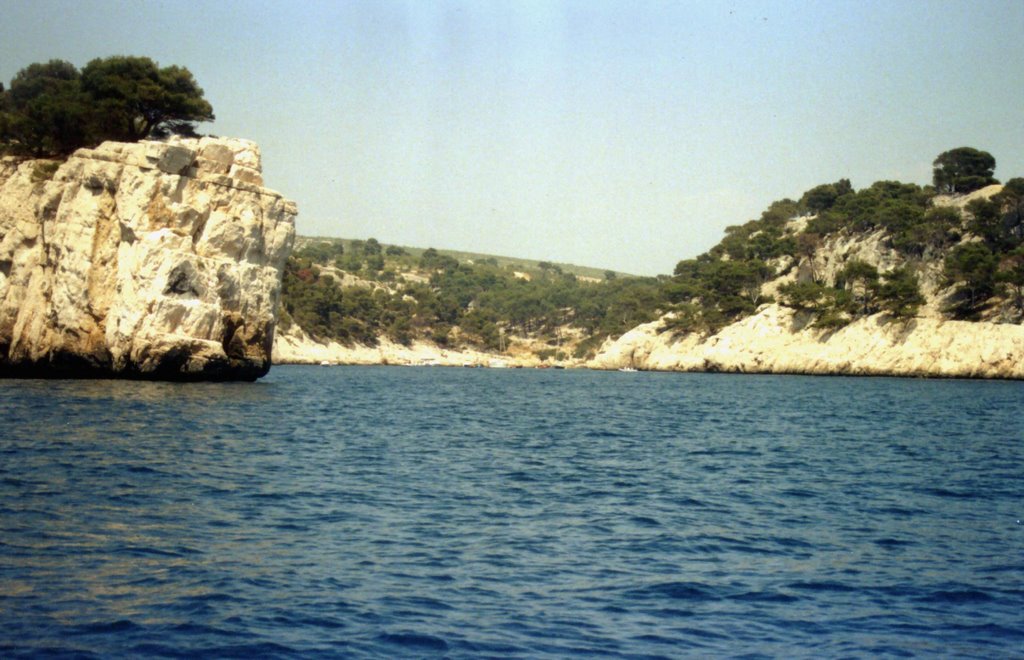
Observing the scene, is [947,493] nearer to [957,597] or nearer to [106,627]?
[957,597]

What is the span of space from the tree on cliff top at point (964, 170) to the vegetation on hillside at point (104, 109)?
85763mm

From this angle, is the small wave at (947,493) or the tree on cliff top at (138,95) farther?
the tree on cliff top at (138,95)

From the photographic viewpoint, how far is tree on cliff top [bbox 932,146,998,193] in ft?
341

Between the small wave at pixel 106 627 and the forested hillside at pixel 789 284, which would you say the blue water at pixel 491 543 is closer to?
the small wave at pixel 106 627

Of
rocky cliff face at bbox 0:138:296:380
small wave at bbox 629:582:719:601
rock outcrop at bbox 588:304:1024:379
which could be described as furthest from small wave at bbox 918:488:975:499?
rock outcrop at bbox 588:304:1024:379

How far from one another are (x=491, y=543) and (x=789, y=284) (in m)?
91.7

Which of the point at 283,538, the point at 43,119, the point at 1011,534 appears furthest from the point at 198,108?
the point at 1011,534

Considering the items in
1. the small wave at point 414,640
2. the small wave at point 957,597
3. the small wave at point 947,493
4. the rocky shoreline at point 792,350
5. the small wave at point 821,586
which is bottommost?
the small wave at point 414,640

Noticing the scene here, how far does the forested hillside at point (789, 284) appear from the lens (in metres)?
86.1

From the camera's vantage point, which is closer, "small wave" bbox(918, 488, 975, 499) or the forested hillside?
"small wave" bbox(918, 488, 975, 499)

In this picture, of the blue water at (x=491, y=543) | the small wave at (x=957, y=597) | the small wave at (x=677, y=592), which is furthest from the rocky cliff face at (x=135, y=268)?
the small wave at (x=957, y=597)

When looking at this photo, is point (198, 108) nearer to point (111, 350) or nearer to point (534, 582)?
point (111, 350)

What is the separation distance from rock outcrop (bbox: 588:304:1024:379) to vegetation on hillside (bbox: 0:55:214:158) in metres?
61.4

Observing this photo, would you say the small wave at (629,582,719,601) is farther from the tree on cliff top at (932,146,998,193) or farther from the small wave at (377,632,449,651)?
the tree on cliff top at (932,146,998,193)
